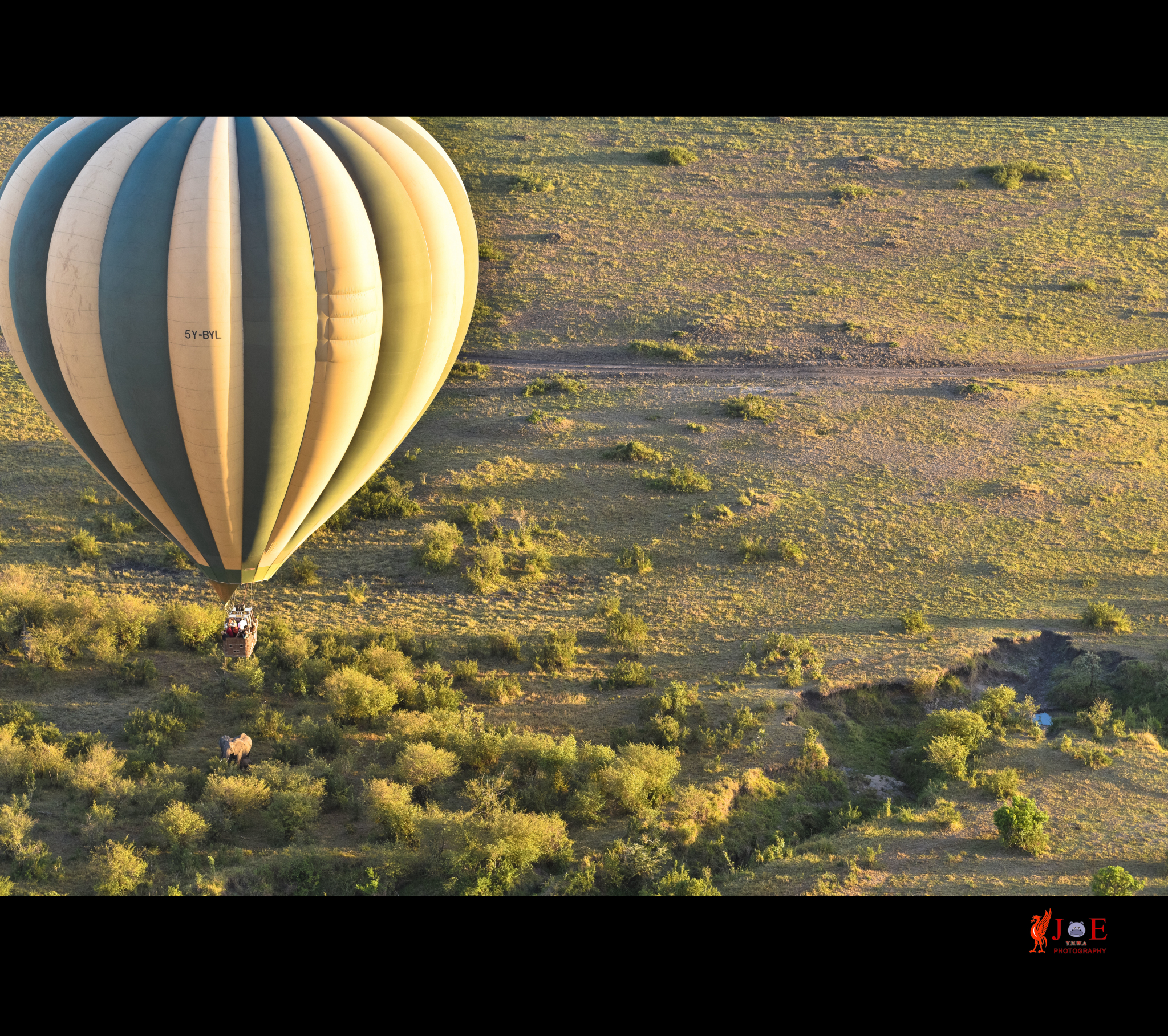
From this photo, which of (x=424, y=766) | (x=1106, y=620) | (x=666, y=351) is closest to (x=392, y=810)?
(x=424, y=766)

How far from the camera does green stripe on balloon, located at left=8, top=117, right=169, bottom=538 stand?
599 inches

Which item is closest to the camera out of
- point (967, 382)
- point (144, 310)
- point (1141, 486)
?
point (144, 310)

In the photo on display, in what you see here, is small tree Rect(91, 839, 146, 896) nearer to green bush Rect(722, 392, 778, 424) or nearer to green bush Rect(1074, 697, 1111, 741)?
green bush Rect(1074, 697, 1111, 741)

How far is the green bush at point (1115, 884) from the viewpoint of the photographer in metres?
14.9

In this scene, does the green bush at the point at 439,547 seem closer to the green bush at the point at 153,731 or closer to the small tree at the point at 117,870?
the green bush at the point at 153,731

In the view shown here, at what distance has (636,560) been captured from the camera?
987 inches

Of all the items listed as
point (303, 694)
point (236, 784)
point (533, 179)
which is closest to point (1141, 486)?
point (303, 694)

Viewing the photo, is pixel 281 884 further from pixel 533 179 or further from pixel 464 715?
pixel 533 179

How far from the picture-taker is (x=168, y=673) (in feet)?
67.7

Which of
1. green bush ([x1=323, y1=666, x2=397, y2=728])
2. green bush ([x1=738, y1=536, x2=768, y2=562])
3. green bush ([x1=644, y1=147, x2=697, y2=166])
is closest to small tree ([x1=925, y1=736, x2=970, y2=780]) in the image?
green bush ([x1=738, y1=536, x2=768, y2=562])

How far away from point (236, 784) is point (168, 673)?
4463 mm

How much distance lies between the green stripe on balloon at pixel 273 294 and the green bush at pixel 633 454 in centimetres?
1483

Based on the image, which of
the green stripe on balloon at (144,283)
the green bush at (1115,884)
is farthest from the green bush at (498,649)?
the green bush at (1115,884)

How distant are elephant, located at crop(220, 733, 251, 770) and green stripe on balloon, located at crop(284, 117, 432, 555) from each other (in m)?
4.77
